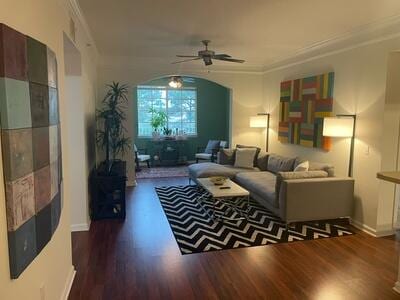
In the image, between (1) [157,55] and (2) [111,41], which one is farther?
(1) [157,55]

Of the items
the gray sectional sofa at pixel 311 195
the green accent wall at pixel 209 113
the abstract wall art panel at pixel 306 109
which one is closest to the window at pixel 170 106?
the green accent wall at pixel 209 113

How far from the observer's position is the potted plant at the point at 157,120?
902 cm

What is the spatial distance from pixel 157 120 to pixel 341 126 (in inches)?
233

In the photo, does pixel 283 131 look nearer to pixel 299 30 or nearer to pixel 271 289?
pixel 299 30

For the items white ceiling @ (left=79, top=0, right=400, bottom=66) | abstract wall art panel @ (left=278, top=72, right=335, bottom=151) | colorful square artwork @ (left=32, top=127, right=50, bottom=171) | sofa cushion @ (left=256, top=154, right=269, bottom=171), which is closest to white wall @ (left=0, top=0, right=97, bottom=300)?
colorful square artwork @ (left=32, top=127, right=50, bottom=171)

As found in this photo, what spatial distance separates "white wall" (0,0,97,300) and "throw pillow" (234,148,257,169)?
13.3 ft

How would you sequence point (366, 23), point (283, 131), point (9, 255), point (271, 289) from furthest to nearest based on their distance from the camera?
point (283, 131), point (366, 23), point (271, 289), point (9, 255)

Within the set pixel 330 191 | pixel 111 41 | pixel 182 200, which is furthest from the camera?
pixel 182 200

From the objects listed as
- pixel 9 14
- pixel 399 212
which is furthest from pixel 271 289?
pixel 9 14

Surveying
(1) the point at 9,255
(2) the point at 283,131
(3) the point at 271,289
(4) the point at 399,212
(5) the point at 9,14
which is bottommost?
(3) the point at 271,289

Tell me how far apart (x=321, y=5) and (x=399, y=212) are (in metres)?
2.77

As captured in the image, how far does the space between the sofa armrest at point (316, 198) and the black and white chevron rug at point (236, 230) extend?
179 millimetres

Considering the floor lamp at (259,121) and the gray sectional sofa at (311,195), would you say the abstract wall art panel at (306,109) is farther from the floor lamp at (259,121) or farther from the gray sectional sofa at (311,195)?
the gray sectional sofa at (311,195)

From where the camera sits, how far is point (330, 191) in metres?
4.05
